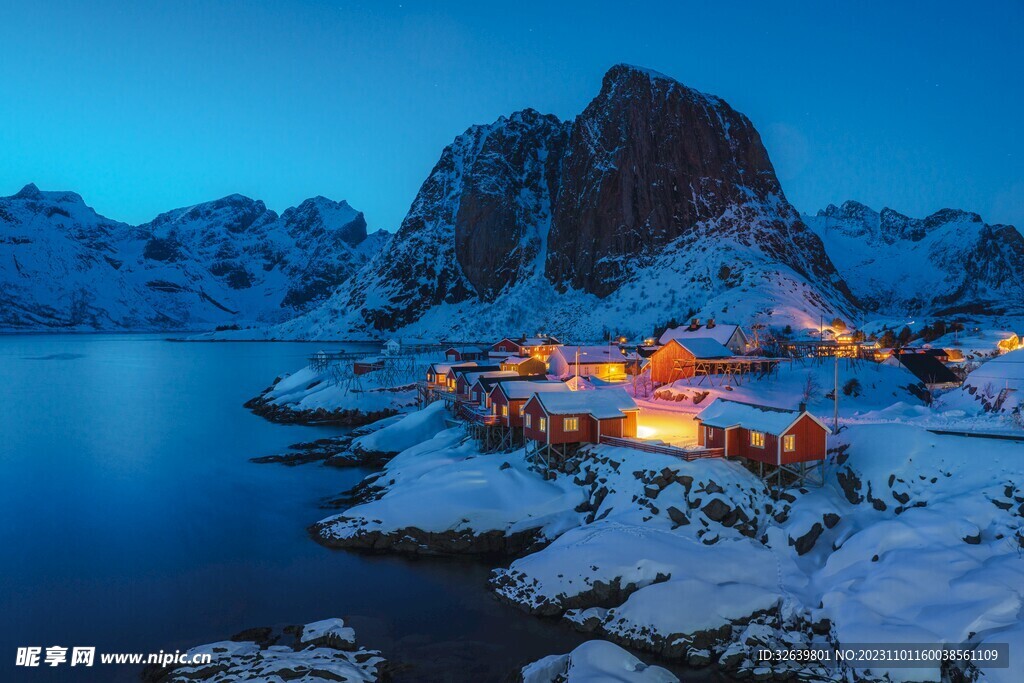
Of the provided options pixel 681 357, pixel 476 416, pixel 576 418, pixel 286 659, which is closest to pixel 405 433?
pixel 476 416

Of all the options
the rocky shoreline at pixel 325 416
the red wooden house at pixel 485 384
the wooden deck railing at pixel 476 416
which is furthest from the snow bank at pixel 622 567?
the rocky shoreline at pixel 325 416

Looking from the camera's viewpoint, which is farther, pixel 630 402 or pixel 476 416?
pixel 476 416

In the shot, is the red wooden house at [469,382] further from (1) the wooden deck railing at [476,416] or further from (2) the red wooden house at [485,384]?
(1) the wooden deck railing at [476,416]

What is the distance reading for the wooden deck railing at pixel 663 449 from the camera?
3045 centimetres

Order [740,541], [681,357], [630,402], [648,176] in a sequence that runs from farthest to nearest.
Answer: [648,176], [681,357], [630,402], [740,541]

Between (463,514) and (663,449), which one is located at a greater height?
(663,449)

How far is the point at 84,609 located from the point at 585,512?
21.8m

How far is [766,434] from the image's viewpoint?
29.1 m

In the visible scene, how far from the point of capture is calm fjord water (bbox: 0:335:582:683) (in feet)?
69.5

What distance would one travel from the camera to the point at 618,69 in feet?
571

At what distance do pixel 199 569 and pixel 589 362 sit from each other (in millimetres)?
43442

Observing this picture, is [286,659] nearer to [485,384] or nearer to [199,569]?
[199,569]

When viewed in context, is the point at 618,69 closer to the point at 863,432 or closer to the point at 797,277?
the point at 797,277

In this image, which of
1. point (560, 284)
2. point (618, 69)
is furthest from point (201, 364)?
point (618, 69)
